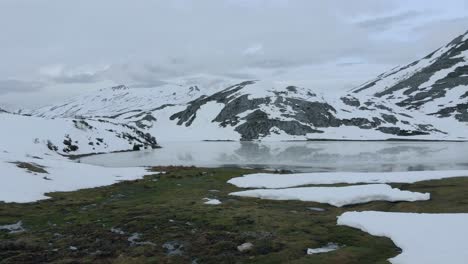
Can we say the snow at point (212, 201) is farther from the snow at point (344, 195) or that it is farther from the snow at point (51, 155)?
the snow at point (51, 155)

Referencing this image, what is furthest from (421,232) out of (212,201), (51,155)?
(51,155)

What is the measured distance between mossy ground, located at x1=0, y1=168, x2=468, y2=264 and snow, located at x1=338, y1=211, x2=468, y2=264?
2.45 feet

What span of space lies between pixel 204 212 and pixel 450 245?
1626 centimetres

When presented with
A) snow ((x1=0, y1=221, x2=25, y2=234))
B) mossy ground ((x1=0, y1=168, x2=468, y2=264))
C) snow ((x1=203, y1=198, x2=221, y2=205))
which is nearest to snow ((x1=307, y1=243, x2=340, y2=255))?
mossy ground ((x1=0, y1=168, x2=468, y2=264))

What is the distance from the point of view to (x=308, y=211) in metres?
31.4

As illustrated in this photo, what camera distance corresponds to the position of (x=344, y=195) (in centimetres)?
3444

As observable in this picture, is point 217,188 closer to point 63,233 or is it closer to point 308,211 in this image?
point 308,211

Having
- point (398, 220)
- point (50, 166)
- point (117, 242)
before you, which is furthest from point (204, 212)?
point (50, 166)

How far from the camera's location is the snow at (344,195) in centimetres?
3334

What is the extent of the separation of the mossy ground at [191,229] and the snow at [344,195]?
3.76 feet

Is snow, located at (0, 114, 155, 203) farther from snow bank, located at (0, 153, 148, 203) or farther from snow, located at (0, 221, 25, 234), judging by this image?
snow, located at (0, 221, 25, 234)

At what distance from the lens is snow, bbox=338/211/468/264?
17.7m

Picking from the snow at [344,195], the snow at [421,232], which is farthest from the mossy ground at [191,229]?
the snow at [344,195]

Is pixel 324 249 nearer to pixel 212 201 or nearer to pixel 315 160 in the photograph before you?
pixel 212 201
